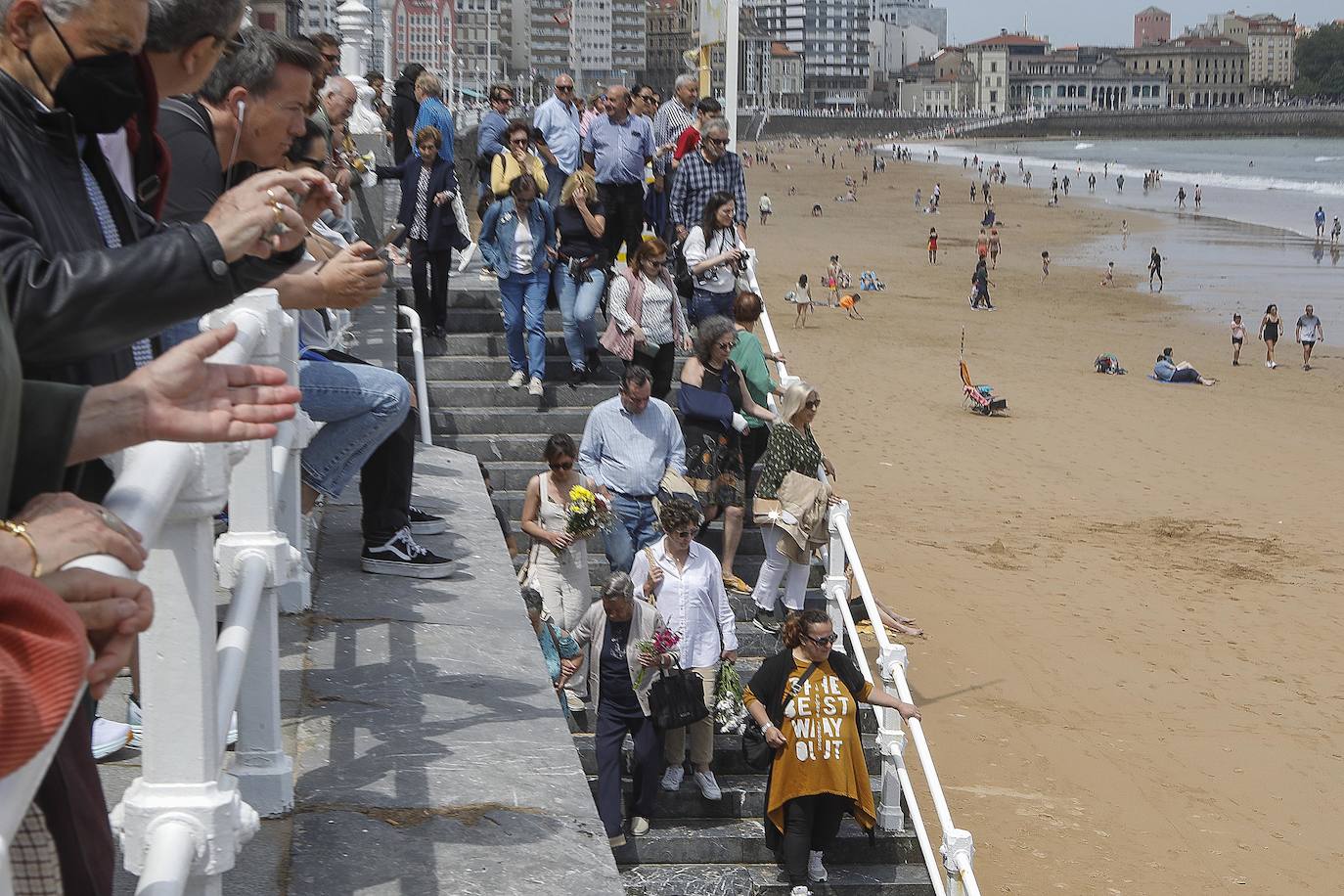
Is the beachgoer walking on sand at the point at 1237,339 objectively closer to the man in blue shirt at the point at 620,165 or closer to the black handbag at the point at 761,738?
the man in blue shirt at the point at 620,165

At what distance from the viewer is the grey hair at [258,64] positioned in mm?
3941

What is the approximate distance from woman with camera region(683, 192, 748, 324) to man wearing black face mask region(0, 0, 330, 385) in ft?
27.3

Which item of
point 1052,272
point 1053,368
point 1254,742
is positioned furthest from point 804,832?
point 1052,272

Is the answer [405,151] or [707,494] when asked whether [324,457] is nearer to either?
[707,494]

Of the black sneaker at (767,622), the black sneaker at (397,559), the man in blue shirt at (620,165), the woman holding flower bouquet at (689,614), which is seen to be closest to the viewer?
the black sneaker at (397,559)

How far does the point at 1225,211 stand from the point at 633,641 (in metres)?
63.7

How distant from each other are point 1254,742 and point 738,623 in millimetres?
4040

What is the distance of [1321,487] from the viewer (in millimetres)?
19141

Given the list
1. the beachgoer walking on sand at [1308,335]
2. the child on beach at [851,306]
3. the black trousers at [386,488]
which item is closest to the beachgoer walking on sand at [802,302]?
the child on beach at [851,306]

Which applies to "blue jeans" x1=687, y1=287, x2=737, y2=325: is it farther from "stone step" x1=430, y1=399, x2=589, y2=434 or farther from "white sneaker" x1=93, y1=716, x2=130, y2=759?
"white sneaker" x1=93, y1=716, x2=130, y2=759

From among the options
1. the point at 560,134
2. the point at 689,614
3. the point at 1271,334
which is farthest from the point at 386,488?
the point at 1271,334

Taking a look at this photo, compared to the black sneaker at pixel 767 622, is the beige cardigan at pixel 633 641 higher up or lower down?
higher up

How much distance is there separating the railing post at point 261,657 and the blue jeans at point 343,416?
1497 millimetres

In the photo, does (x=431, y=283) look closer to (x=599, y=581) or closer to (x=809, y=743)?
(x=599, y=581)
